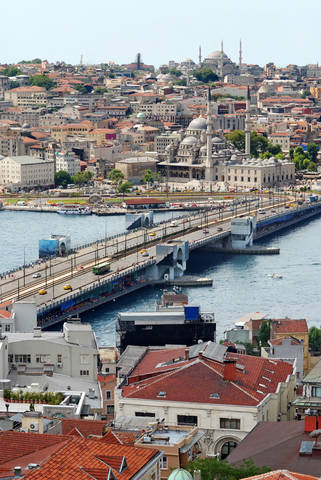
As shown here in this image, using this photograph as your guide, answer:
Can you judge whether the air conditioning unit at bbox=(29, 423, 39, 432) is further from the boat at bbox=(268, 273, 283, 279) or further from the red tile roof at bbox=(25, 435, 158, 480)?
the boat at bbox=(268, 273, 283, 279)

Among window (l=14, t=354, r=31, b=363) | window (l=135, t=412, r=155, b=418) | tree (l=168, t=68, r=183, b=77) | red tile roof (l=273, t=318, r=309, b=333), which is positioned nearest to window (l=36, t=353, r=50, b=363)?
window (l=14, t=354, r=31, b=363)

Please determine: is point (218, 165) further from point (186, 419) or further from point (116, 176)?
point (186, 419)

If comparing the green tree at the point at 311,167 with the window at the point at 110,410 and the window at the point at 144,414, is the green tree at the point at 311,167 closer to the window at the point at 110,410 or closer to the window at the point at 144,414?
the window at the point at 110,410

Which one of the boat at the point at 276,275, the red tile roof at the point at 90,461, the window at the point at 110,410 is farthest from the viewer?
the boat at the point at 276,275

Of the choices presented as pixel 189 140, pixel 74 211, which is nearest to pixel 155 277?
→ pixel 74 211

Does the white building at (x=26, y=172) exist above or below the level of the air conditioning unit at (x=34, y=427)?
below

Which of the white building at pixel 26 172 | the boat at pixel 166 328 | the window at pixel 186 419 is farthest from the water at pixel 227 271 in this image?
the window at pixel 186 419

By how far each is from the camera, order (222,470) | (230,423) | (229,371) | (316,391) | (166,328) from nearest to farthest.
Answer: (222,470) → (316,391) → (230,423) → (229,371) → (166,328)
